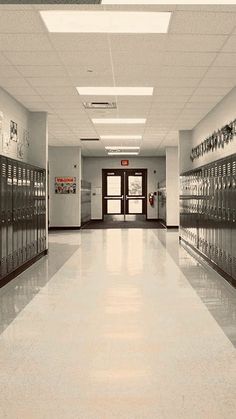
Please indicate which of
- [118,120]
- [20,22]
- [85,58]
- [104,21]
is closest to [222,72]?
[85,58]

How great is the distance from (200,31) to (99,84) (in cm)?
263

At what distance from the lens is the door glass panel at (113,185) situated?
2258 cm

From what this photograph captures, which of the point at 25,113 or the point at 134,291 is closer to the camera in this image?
the point at 134,291

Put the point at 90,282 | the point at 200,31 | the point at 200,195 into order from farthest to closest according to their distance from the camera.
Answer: the point at 200,195 < the point at 90,282 < the point at 200,31

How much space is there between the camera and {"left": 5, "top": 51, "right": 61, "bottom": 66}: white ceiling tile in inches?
225

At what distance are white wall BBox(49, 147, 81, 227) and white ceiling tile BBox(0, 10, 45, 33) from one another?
39.4 feet

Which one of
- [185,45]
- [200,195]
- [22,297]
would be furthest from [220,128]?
[22,297]

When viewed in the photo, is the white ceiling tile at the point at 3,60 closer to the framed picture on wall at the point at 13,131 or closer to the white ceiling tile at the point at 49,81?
the white ceiling tile at the point at 49,81

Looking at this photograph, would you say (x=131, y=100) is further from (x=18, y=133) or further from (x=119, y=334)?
(x=119, y=334)

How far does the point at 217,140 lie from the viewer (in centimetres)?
888

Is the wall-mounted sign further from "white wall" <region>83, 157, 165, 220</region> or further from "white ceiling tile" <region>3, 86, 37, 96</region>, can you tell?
"white wall" <region>83, 157, 165, 220</region>

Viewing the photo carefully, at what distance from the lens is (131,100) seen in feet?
28.0

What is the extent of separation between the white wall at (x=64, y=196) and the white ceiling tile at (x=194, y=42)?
11624 millimetres

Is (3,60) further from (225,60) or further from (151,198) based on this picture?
(151,198)
